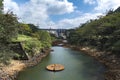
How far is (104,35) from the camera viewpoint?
43188 millimetres

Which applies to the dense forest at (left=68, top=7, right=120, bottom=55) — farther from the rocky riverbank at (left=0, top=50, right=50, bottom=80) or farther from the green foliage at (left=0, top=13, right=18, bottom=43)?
the green foliage at (left=0, top=13, right=18, bottom=43)

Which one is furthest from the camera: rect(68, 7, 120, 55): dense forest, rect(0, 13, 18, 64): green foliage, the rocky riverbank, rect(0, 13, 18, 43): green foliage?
rect(68, 7, 120, 55): dense forest

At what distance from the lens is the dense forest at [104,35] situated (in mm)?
32628

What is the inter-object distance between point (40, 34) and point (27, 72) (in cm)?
2571

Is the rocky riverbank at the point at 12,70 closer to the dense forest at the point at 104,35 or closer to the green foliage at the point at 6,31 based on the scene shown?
the green foliage at the point at 6,31

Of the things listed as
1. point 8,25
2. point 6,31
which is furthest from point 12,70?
point 8,25

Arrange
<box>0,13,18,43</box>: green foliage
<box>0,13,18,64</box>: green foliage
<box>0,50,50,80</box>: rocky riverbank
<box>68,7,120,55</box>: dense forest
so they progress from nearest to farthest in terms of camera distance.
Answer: <box>0,50,50,80</box>: rocky riverbank → <box>0,13,18,64</box>: green foliage → <box>0,13,18,43</box>: green foliage → <box>68,7,120,55</box>: dense forest

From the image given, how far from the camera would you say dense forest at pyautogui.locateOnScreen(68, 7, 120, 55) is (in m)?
32.6

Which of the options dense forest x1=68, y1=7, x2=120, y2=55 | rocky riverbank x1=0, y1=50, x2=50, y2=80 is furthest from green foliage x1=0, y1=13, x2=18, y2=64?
dense forest x1=68, y1=7, x2=120, y2=55

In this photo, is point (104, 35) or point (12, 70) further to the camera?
point (104, 35)

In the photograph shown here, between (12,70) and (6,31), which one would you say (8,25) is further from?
(12,70)

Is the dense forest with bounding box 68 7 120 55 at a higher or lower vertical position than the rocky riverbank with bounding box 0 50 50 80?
higher

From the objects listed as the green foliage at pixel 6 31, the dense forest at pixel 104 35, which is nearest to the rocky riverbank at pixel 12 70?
the green foliage at pixel 6 31

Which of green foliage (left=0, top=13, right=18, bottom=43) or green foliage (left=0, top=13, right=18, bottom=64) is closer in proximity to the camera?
green foliage (left=0, top=13, right=18, bottom=64)
